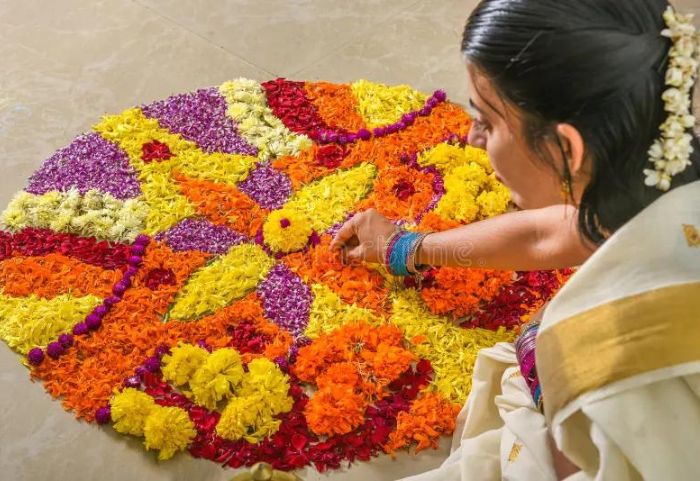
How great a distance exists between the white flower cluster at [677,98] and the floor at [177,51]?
1.11 metres

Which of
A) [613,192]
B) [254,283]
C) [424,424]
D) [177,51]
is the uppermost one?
[613,192]

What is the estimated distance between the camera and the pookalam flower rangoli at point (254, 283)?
133cm

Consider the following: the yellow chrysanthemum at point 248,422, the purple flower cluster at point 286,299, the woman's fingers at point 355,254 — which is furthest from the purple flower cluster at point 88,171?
the yellow chrysanthemum at point 248,422

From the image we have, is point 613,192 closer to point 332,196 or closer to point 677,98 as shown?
point 677,98

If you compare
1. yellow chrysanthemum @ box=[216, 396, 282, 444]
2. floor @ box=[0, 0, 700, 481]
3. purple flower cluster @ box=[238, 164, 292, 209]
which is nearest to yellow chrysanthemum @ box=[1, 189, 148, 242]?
floor @ box=[0, 0, 700, 481]

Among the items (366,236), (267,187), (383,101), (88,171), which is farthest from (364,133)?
(88,171)

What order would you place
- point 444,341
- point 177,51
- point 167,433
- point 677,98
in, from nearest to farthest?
1. point 677,98
2. point 167,433
3. point 444,341
4. point 177,51

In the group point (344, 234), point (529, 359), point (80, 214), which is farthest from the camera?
point (80, 214)

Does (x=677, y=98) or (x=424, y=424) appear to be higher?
(x=677, y=98)

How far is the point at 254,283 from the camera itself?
5.00 feet

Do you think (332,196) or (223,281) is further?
(332,196)

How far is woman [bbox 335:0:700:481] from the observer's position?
85 cm

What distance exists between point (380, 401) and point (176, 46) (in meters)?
1.26

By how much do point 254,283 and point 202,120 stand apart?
52 cm
